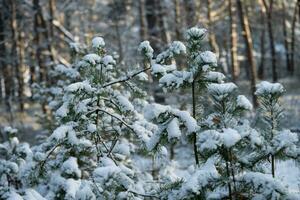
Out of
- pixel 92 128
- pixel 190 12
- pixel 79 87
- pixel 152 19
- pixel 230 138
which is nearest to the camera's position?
pixel 230 138

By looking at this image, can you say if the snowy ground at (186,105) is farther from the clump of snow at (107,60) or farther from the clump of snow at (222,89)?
the clump of snow at (222,89)

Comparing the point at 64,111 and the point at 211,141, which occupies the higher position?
the point at 64,111

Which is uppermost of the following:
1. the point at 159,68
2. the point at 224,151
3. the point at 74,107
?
the point at 159,68

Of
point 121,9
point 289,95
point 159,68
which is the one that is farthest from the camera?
point 121,9

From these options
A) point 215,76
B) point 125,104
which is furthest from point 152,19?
point 215,76

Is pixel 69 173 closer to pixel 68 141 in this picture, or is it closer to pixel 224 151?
pixel 68 141

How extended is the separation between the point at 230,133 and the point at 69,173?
2228 mm

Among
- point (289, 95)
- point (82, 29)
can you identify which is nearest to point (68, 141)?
point (289, 95)

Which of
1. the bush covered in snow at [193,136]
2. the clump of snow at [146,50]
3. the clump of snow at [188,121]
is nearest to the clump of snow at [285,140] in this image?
the bush covered in snow at [193,136]

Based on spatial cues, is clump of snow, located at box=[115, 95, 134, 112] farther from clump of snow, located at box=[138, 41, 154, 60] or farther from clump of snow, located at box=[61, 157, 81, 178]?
clump of snow, located at box=[61, 157, 81, 178]

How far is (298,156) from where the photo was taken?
10.8 ft

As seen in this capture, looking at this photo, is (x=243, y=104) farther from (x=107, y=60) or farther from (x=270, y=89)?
(x=107, y=60)

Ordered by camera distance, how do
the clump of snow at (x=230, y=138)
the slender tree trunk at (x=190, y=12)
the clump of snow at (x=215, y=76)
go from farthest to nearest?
the slender tree trunk at (x=190, y=12)
the clump of snow at (x=215, y=76)
the clump of snow at (x=230, y=138)

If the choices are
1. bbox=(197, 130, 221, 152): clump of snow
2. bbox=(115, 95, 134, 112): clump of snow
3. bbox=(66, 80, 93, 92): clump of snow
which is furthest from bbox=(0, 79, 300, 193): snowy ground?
bbox=(197, 130, 221, 152): clump of snow
